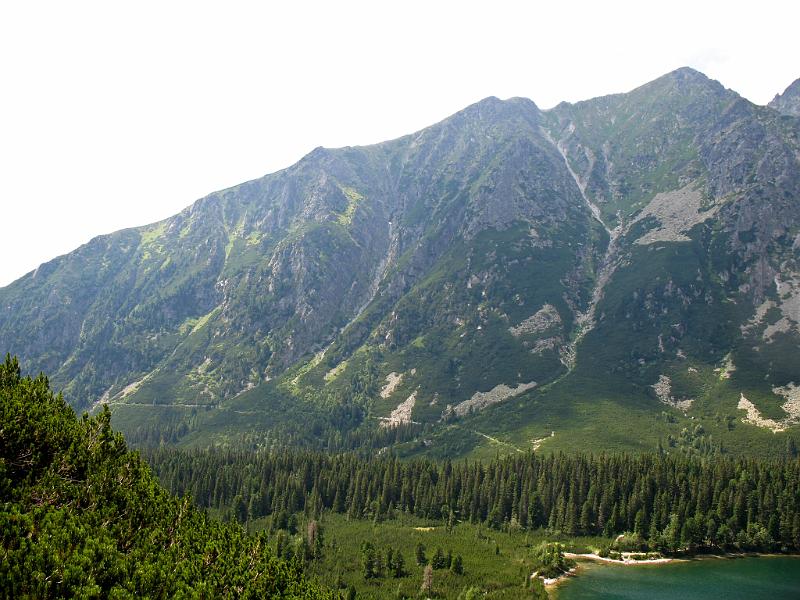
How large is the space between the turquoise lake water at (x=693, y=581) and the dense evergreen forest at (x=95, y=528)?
275 ft

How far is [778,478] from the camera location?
15288 centimetres

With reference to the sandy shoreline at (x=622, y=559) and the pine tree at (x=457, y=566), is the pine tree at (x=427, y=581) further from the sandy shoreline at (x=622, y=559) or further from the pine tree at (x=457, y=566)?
the sandy shoreline at (x=622, y=559)

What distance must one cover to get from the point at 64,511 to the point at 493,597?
8621 centimetres

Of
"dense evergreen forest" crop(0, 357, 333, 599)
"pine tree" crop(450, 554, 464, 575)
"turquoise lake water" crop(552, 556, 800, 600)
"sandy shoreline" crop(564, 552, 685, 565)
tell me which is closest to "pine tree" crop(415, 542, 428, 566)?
"pine tree" crop(450, 554, 464, 575)

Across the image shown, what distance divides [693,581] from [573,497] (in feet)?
170

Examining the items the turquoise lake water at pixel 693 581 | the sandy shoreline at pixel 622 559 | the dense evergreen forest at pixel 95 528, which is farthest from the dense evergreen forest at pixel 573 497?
the dense evergreen forest at pixel 95 528

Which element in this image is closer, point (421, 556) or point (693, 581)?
point (693, 581)

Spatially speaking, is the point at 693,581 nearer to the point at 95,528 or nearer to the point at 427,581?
the point at 427,581

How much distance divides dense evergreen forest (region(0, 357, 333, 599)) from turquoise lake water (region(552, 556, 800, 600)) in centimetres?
8368

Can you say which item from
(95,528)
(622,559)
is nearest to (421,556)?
(622,559)

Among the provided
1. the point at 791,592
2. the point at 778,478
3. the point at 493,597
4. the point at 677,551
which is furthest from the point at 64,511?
the point at 778,478

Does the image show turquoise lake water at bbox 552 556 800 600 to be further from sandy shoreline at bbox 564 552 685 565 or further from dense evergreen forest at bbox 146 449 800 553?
dense evergreen forest at bbox 146 449 800 553

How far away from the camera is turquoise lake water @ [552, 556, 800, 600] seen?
10369cm

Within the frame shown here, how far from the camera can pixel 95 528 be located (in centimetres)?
3659
